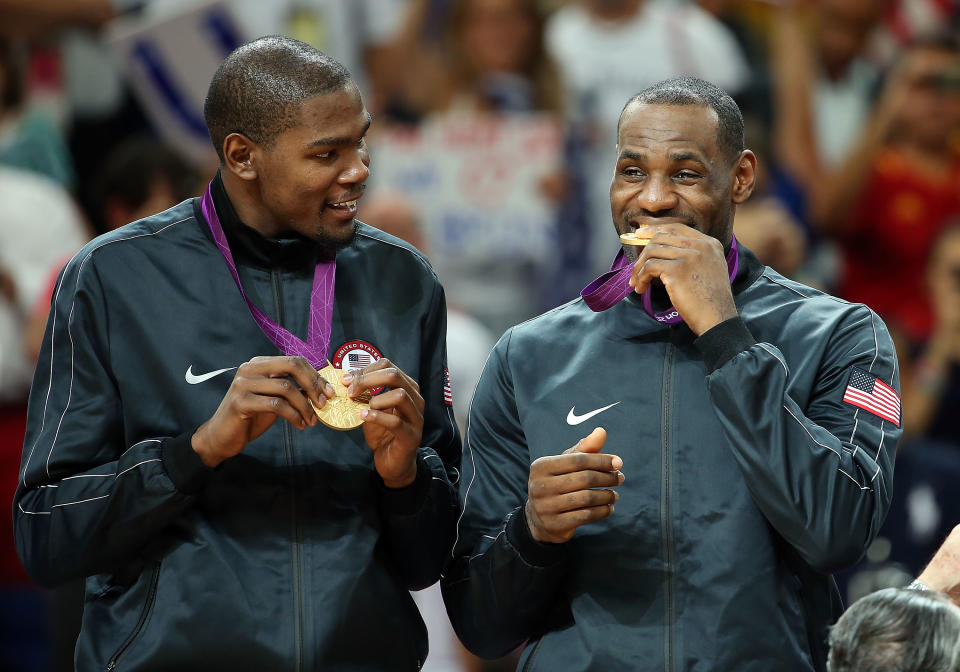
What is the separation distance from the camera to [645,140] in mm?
2689

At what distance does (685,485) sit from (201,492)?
890mm

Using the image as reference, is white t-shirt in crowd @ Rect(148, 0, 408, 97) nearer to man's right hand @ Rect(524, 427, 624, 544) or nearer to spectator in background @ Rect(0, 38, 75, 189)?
spectator in background @ Rect(0, 38, 75, 189)

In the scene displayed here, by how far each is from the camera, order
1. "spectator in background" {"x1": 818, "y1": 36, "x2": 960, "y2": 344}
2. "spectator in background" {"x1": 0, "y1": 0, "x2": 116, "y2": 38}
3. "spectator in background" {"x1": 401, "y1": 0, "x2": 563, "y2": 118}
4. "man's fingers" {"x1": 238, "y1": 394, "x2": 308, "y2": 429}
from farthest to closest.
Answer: "spectator in background" {"x1": 818, "y1": 36, "x2": 960, "y2": 344}
"spectator in background" {"x1": 401, "y1": 0, "x2": 563, "y2": 118}
"spectator in background" {"x1": 0, "y1": 0, "x2": 116, "y2": 38}
"man's fingers" {"x1": 238, "y1": 394, "x2": 308, "y2": 429}

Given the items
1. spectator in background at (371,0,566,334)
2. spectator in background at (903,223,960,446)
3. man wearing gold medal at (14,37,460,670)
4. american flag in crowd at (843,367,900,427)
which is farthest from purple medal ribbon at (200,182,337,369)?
spectator in background at (903,223,960,446)

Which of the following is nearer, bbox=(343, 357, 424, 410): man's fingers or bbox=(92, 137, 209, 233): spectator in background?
bbox=(343, 357, 424, 410): man's fingers

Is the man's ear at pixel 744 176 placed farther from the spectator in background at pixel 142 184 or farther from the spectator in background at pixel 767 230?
the spectator in background at pixel 142 184

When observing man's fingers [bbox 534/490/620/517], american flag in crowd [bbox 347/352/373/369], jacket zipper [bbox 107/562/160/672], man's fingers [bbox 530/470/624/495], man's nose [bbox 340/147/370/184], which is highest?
man's nose [bbox 340/147/370/184]

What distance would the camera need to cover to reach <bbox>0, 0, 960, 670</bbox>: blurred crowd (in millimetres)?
6203

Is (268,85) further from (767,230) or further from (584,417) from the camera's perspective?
(767,230)

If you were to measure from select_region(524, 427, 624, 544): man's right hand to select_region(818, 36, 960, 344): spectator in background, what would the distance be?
4653mm

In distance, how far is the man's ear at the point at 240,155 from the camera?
271 centimetres

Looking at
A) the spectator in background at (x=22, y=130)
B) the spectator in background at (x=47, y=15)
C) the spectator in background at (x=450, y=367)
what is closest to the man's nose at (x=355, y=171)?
the spectator in background at (x=450, y=367)

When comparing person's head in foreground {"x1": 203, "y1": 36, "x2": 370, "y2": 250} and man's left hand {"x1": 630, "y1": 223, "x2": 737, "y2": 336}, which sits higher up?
person's head in foreground {"x1": 203, "y1": 36, "x2": 370, "y2": 250}

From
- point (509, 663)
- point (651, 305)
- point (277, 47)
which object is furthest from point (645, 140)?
point (509, 663)
